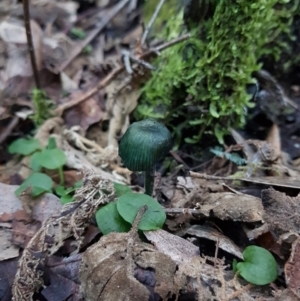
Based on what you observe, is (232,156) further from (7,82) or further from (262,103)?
(7,82)

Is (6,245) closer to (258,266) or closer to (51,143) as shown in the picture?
(51,143)

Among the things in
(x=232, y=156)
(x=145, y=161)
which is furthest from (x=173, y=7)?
(x=145, y=161)

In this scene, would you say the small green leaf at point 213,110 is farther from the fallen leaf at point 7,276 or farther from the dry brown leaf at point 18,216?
the fallen leaf at point 7,276

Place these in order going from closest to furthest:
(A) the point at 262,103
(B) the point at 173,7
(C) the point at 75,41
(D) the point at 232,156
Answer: (D) the point at 232,156 < (A) the point at 262,103 < (B) the point at 173,7 < (C) the point at 75,41

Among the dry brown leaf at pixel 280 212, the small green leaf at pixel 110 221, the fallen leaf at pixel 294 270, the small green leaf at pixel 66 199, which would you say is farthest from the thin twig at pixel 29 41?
the fallen leaf at pixel 294 270

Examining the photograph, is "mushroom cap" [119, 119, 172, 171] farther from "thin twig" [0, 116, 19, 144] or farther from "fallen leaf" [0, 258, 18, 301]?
"thin twig" [0, 116, 19, 144]

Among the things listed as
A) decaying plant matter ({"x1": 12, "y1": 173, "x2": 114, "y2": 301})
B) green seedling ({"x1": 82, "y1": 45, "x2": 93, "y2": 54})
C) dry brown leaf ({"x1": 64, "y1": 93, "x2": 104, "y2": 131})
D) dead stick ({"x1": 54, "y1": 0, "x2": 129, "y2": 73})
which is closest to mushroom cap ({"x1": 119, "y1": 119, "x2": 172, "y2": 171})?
decaying plant matter ({"x1": 12, "y1": 173, "x2": 114, "y2": 301})
